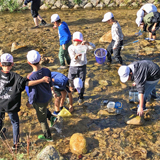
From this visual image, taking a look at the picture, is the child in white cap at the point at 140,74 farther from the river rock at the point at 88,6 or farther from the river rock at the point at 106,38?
→ the river rock at the point at 88,6

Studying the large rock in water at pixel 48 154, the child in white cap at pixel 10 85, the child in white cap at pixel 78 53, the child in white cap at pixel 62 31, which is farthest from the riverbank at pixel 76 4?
the large rock in water at pixel 48 154

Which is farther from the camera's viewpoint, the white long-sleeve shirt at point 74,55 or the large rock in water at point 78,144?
the white long-sleeve shirt at point 74,55

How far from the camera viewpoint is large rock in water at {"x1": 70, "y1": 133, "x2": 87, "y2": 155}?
3.22 meters

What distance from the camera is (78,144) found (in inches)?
128

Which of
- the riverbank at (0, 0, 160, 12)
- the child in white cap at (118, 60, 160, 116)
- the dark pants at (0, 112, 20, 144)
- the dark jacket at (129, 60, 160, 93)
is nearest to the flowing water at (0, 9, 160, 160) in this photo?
the dark pants at (0, 112, 20, 144)

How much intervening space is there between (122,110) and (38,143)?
6.01ft

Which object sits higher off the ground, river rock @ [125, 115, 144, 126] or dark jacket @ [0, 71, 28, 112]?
dark jacket @ [0, 71, 28, 112]

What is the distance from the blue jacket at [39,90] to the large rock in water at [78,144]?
0.88 metres

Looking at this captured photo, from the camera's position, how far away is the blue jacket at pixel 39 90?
288 centimetres

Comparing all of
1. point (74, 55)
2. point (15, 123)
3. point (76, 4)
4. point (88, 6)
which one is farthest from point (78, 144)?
point (76, 4)

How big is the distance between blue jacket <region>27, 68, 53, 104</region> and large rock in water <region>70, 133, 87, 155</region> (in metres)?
0.88

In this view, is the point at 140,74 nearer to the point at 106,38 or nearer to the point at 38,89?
the point at 38,89

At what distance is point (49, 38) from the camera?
7.28m

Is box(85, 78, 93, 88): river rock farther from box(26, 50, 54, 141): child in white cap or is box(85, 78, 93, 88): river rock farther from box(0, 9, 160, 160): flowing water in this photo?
box(26, 50, 54, 141): child in white cap
